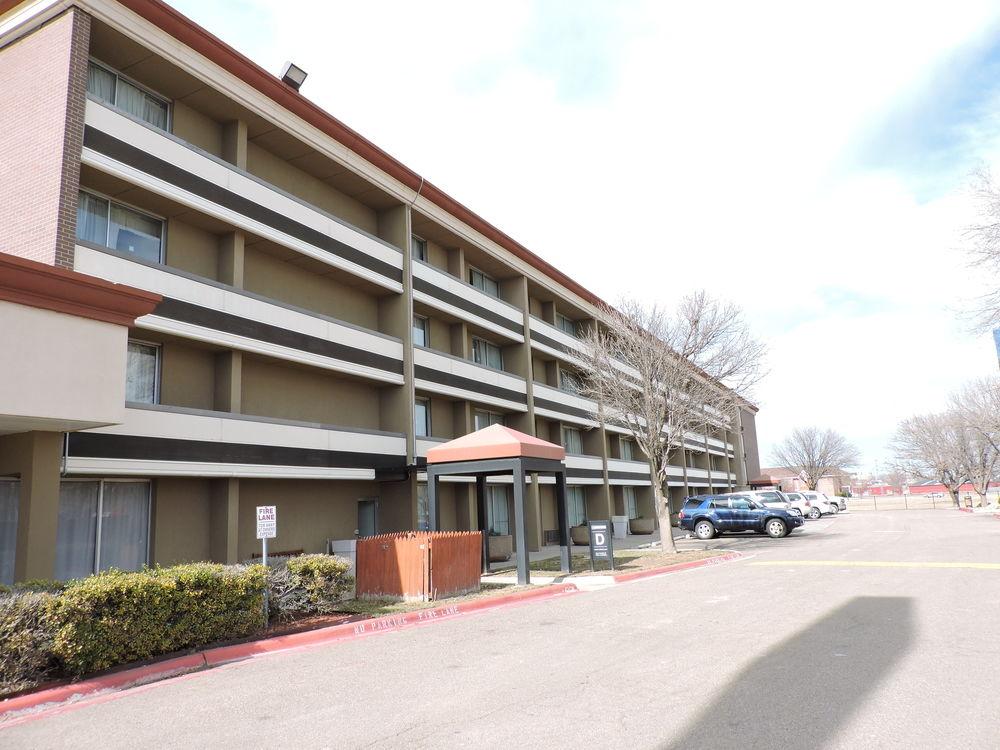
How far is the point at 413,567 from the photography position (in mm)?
14203

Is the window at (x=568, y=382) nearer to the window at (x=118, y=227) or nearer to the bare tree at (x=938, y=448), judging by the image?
the window at (x=118, y=227)

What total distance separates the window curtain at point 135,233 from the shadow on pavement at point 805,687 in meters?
15.4

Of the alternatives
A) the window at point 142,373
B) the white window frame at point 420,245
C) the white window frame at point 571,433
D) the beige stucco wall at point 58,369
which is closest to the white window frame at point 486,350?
the white window frame at point 420,245

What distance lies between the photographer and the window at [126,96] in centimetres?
1669

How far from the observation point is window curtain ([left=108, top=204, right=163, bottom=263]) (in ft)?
54.6

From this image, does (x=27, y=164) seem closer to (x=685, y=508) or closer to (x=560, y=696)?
(x=560, y=696)

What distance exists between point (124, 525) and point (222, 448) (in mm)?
2634

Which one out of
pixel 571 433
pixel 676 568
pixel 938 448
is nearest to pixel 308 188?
pixel 676 568

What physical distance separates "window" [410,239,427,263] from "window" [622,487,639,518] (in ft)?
71.7

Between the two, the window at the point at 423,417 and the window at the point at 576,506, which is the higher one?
the window at the point at 423,417

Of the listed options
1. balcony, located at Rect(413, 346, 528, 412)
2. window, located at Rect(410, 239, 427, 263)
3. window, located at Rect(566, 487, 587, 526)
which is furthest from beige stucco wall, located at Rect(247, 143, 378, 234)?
window, located at Rect(566, 487, 587, 526)

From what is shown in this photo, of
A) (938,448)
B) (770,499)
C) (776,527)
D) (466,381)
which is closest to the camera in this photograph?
(466,381)

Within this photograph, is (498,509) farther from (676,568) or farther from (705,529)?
(676,568)

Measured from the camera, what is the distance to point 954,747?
5051 millimetres
